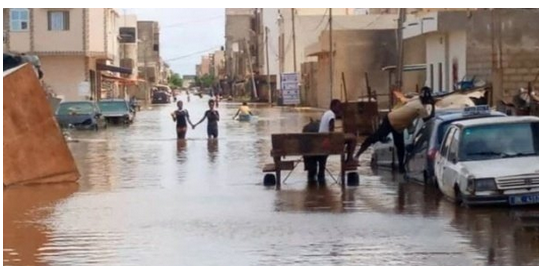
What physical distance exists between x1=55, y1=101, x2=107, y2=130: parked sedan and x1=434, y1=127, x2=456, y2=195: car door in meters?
29.0

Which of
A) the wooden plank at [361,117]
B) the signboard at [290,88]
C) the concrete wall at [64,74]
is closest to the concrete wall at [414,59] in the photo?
the wooden plank at [361,117]

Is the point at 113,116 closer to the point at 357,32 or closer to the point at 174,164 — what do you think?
the point at 357,32

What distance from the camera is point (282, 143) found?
19.6 meters

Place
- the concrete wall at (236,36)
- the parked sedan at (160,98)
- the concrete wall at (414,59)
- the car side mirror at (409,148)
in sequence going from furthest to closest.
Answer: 1. the concrete wall at (236,36)
2. the parked sedan at (160,98)
3. the concrete wall at (414,59)
4. the car side mirror at (409,148)

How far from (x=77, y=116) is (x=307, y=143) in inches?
1063

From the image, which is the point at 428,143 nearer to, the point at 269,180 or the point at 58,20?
the point at 269,180

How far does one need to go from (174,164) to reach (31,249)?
1332 cm

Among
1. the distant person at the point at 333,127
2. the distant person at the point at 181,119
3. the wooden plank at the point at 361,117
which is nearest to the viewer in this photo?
the distant person at the point at 333,127

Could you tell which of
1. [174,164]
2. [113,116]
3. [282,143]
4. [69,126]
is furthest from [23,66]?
[113,116]

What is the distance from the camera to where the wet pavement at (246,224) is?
468 inches

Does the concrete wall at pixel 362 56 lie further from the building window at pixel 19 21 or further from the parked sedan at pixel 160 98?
the parked sedan at pixel 160 98

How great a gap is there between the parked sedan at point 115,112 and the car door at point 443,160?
33.6 metres

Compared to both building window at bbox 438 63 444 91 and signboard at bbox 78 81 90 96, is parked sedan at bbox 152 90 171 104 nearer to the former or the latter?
signboard at bbox 78 81 90 96

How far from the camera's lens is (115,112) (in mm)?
51250
